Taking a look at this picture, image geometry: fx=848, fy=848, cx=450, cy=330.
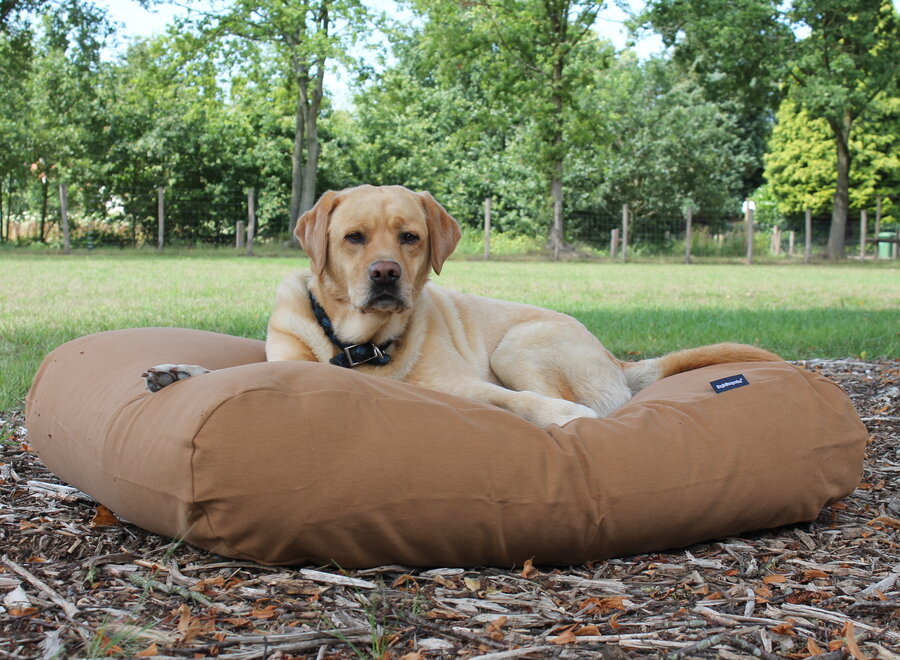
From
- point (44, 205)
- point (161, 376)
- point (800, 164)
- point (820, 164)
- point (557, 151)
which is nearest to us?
point (161, 376)

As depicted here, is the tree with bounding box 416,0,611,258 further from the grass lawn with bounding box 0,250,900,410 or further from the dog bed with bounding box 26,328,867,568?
the dog bed with bounding box 26,328,867,568

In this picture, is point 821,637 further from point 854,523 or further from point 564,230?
point 564,230

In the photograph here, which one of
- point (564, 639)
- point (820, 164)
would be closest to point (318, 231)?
point (564, 639)

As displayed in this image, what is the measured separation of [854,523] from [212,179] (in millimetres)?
30186

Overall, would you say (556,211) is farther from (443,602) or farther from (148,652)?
(148,652)

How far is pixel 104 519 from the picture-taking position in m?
3.20

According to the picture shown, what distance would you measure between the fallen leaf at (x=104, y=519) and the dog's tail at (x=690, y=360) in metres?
2.79

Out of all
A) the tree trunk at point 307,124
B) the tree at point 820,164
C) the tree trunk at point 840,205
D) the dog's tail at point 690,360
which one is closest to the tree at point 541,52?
the tree trunk at point 307,124

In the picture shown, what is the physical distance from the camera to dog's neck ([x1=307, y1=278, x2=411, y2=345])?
4.20m

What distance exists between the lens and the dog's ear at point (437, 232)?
4430mm

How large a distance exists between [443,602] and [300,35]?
29649 millimetres

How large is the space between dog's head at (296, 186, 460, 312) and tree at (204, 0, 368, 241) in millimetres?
25149

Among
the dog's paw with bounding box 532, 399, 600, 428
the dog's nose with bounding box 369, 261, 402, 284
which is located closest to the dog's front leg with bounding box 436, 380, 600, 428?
the dog's paw with bounding box 532, 399, 600, 428

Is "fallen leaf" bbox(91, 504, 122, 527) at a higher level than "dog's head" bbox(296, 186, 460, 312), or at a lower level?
lower
